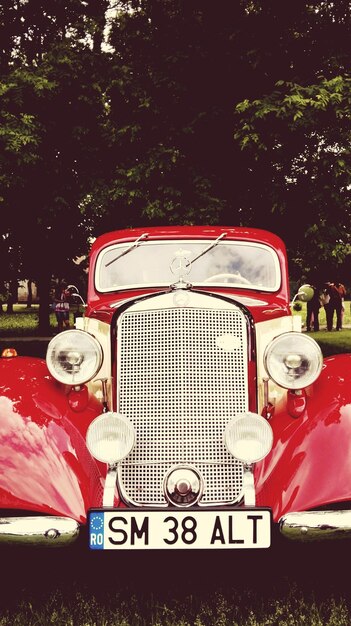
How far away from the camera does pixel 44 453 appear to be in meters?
3.39

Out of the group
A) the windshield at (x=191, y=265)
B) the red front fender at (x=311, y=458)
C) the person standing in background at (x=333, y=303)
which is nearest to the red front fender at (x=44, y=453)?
the red front fender at (x=311, y=458)

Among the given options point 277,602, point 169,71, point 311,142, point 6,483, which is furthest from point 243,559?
point 169,71

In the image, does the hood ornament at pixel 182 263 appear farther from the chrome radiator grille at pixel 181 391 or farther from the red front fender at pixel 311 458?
the red front fender at pixel 311 458

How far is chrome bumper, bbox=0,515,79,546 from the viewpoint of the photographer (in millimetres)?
3160

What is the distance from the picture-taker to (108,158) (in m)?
13.1

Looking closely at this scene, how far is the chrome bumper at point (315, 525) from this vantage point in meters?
3.13

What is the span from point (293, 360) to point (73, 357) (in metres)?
1.13

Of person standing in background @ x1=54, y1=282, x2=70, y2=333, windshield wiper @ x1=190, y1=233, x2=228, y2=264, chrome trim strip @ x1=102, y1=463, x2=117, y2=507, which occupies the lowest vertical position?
person standing in background @ x1=54, y1=282, x2=70, y2=333

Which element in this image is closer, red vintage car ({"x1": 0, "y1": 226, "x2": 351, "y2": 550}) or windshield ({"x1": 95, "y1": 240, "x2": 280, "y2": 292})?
red vintage car ({"x1": 0, "y1": 226, "x2": 351, "y2": 550})

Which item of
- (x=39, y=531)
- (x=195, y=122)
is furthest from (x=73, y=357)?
(x=195, y=122)

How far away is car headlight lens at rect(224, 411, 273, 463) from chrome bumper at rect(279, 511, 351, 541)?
337 mm

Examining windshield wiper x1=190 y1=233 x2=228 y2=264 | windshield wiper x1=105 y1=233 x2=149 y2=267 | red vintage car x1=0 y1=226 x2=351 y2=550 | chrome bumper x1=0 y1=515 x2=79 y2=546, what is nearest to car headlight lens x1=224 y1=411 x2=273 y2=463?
red vintage car x1=0 y1=226 x2=351 y2=550

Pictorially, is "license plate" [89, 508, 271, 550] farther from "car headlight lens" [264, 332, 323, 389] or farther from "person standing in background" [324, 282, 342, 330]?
"person standing in background" [324, 282, 342, 330]

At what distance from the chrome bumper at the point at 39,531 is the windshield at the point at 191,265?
6.60ft
